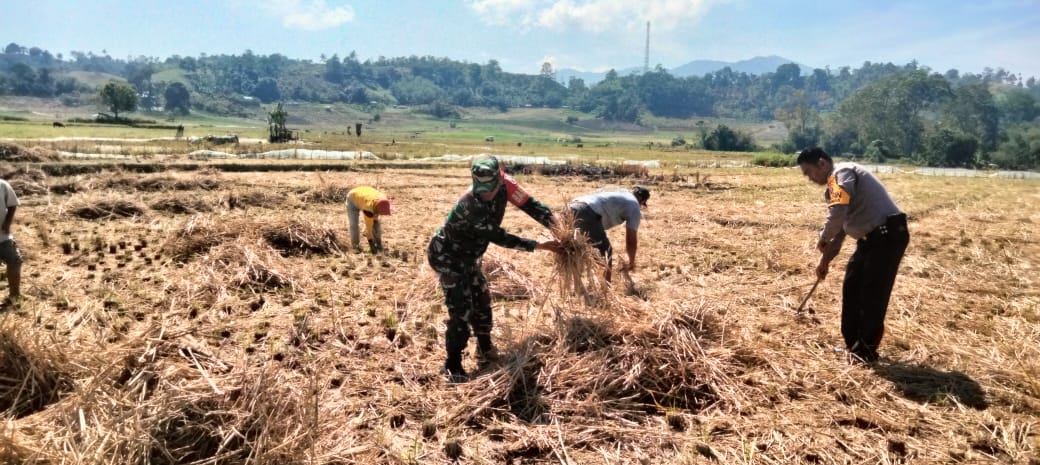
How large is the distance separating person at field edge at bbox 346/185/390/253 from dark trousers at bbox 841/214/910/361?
547cm

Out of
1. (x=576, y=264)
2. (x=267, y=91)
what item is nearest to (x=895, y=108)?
(x=576, y=264)

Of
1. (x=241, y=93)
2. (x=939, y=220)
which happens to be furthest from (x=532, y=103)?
(x=939, y=220)

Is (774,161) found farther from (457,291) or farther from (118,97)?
(118,97)

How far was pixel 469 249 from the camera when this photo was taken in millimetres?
4398

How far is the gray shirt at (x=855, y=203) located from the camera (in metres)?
4.54

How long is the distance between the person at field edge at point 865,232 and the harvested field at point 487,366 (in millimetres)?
420

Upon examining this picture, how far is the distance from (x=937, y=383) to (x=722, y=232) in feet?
22.8

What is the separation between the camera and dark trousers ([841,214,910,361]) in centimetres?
455

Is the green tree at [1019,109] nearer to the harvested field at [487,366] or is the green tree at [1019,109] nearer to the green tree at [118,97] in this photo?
the harvested field at [487,366]

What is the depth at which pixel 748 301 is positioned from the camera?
6574 mm

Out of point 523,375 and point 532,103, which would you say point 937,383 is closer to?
point 523,375

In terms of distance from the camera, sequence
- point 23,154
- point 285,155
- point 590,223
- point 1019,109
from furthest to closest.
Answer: point 1019,109 → point 285,155 → point 23,154 → point 590,223

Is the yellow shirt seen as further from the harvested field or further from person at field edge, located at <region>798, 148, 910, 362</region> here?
person at field edge, located at <region>798, 148, 910, 362</region>

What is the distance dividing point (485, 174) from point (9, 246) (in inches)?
198
